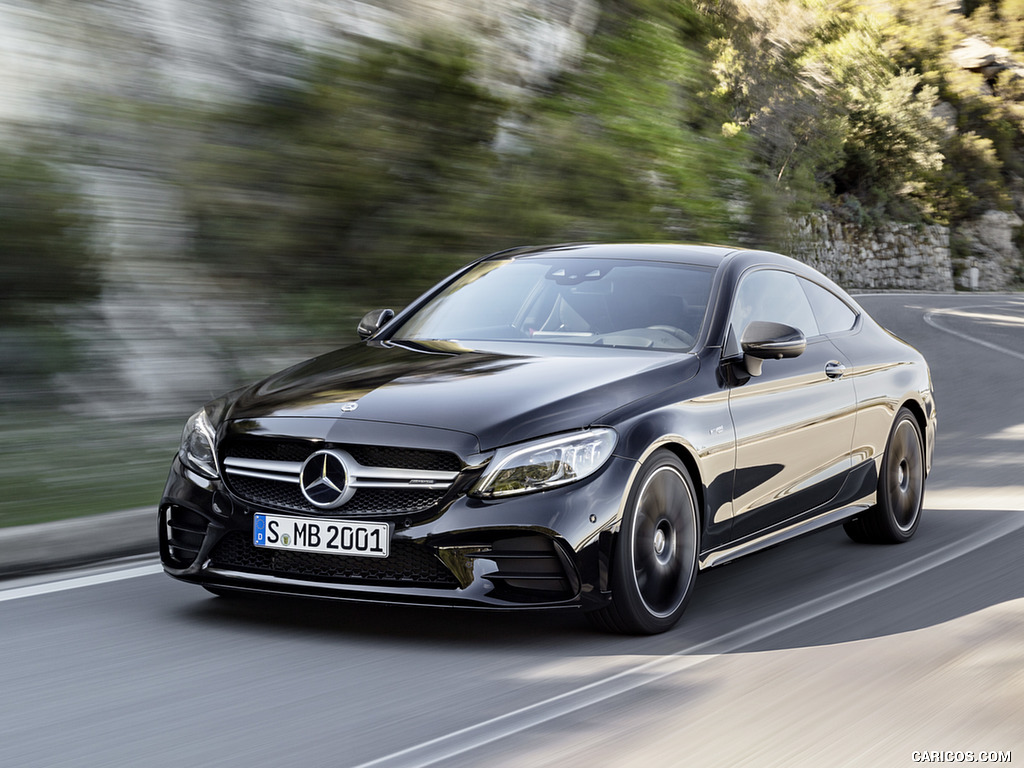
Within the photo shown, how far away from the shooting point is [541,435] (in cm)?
486

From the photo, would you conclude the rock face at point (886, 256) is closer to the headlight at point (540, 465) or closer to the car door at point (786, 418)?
the car door at point (786, 418)

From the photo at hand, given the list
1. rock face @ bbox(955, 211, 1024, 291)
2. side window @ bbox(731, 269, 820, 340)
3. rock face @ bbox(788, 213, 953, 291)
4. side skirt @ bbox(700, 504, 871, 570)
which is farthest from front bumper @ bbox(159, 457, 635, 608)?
rock face @ bbox(955, 211, 1024, 291)

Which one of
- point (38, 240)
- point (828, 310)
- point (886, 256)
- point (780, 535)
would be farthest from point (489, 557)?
point (886, 256)

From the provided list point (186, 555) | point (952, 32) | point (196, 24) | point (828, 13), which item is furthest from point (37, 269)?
point (952, 32)

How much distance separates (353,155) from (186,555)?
814 centimetres

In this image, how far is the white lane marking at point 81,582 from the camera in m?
5.82

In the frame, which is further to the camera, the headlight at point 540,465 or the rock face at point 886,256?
the rock face at point 886,256

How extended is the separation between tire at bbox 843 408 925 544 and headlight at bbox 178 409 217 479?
318 centimetres

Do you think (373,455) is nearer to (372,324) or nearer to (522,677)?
(522,677)

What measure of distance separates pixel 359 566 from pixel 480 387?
31.1 inches

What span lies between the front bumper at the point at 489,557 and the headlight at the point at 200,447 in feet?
1.07

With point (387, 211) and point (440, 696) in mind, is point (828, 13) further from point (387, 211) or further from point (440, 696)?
point (440, 696)

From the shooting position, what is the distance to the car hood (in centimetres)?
493

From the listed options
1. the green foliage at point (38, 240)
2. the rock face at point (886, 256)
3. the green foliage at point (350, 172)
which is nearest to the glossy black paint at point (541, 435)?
the green foliage at point (38, 240)
